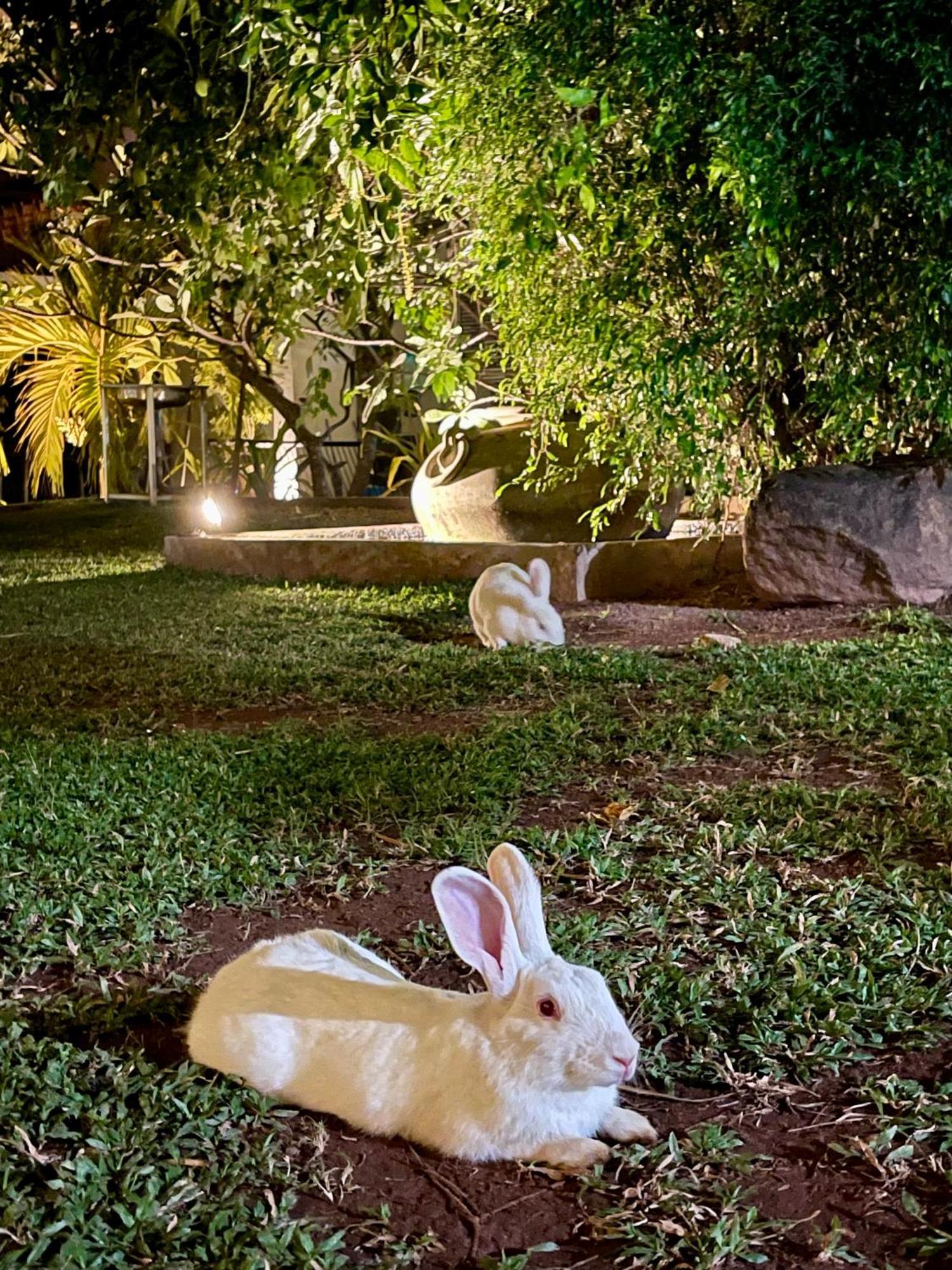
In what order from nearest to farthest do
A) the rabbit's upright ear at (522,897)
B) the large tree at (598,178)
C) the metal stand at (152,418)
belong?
the rabbit's upright ear at (522,897)
the large tree at (598,178)
the metal stand at (152,418)

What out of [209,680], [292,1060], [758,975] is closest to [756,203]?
[209,680]

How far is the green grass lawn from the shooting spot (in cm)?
205

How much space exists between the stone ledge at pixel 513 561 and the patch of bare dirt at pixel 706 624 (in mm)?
501

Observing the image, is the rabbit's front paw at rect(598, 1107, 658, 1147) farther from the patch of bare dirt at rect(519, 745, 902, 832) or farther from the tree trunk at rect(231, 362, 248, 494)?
the tree trunk at rect(231, 362, 248, 494)

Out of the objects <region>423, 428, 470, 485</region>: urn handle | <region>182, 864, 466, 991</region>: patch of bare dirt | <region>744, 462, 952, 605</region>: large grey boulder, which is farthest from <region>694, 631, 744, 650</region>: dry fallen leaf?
<region>423, 428, 470, 485</region>: urn handle

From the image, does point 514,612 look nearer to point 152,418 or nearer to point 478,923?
point 478,923

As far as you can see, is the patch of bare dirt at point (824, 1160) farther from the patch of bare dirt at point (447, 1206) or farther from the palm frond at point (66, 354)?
the palm frond at point (66, 354)

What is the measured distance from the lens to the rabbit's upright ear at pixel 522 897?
7.38 feet

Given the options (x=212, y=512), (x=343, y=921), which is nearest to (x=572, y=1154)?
(x=343, y=921)

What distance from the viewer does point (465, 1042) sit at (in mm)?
2236

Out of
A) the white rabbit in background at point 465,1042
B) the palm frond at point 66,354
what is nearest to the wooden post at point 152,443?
the palm frond at point 66,354

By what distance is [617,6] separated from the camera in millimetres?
5867

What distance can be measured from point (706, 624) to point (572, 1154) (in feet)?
16.9

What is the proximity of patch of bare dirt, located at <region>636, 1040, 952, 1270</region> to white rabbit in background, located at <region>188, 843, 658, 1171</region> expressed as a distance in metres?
0.18
